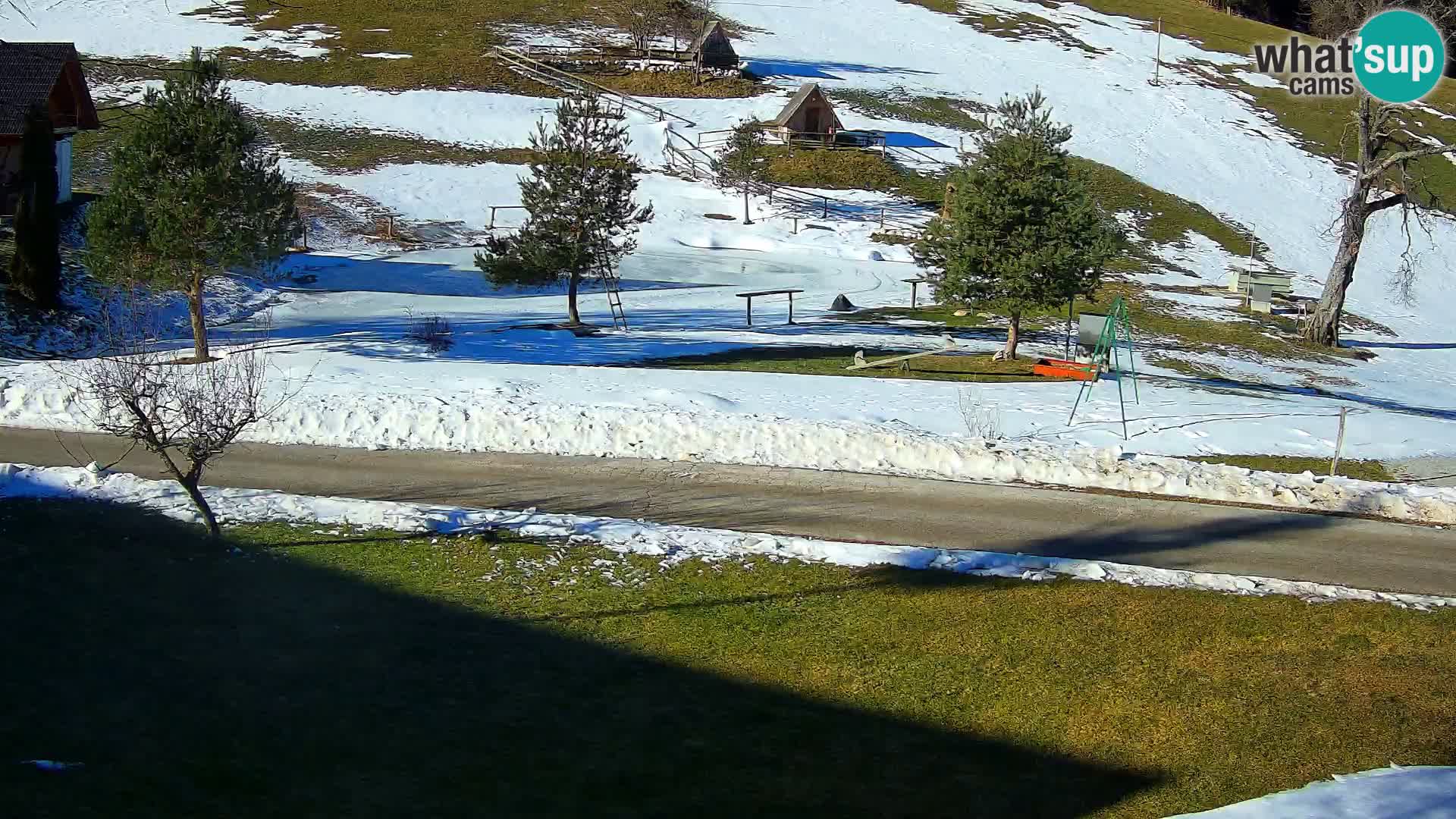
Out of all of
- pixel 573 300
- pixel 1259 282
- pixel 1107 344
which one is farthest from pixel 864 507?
pixel 1259 282

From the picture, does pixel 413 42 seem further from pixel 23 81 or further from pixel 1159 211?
pixel 1159 211

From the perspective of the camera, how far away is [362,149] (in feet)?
171

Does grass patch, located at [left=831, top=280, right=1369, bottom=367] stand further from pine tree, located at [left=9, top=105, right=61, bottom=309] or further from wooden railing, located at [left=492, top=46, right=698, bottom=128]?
wooden railing, located at [left=492, top=46, right=698, bottom=128]

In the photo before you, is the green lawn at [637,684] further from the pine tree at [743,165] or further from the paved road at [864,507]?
the pine tree at [743,165]

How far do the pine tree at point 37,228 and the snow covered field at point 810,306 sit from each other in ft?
13.3

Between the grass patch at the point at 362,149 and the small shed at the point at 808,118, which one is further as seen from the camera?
the small shed at the point at 808,118

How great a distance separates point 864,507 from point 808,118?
150 feet

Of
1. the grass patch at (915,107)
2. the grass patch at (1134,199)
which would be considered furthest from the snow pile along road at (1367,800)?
the grass patch at (915,107)

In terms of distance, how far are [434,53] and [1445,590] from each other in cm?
6085

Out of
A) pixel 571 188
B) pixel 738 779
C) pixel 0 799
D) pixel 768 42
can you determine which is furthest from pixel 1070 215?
pixel 768 42

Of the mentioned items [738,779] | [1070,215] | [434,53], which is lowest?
[738,779]

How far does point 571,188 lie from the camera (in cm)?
2962

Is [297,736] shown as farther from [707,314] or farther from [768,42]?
[768,42]

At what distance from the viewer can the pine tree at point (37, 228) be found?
1050 inches
